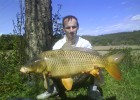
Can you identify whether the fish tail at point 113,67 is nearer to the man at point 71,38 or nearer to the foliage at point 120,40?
the man at point 71,38

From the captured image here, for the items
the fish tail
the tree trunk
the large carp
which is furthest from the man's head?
the tree trunk

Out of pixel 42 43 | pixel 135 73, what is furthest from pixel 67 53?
pixel 135 73

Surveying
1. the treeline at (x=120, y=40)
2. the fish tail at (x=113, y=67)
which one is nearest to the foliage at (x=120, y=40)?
the treeline at (x=120, y=40)

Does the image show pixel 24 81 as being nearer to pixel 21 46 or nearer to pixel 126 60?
pixel 21 46

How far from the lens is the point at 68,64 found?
3975 millimetres

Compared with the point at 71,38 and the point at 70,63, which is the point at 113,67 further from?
the point at 71,38

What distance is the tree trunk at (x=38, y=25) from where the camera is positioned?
604cm

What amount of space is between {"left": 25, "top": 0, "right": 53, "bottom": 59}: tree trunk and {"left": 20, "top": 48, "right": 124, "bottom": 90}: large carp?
6.73 ft

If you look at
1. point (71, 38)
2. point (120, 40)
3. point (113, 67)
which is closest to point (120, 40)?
point (120, 40)

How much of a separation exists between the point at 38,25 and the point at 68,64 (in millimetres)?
2253

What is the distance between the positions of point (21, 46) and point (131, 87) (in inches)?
91.3

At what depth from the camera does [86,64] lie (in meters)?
4.04

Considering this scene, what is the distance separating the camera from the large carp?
13.0ft

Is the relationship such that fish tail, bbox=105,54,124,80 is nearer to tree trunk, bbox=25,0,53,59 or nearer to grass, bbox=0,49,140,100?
grass, bbox=0,49,140,100
